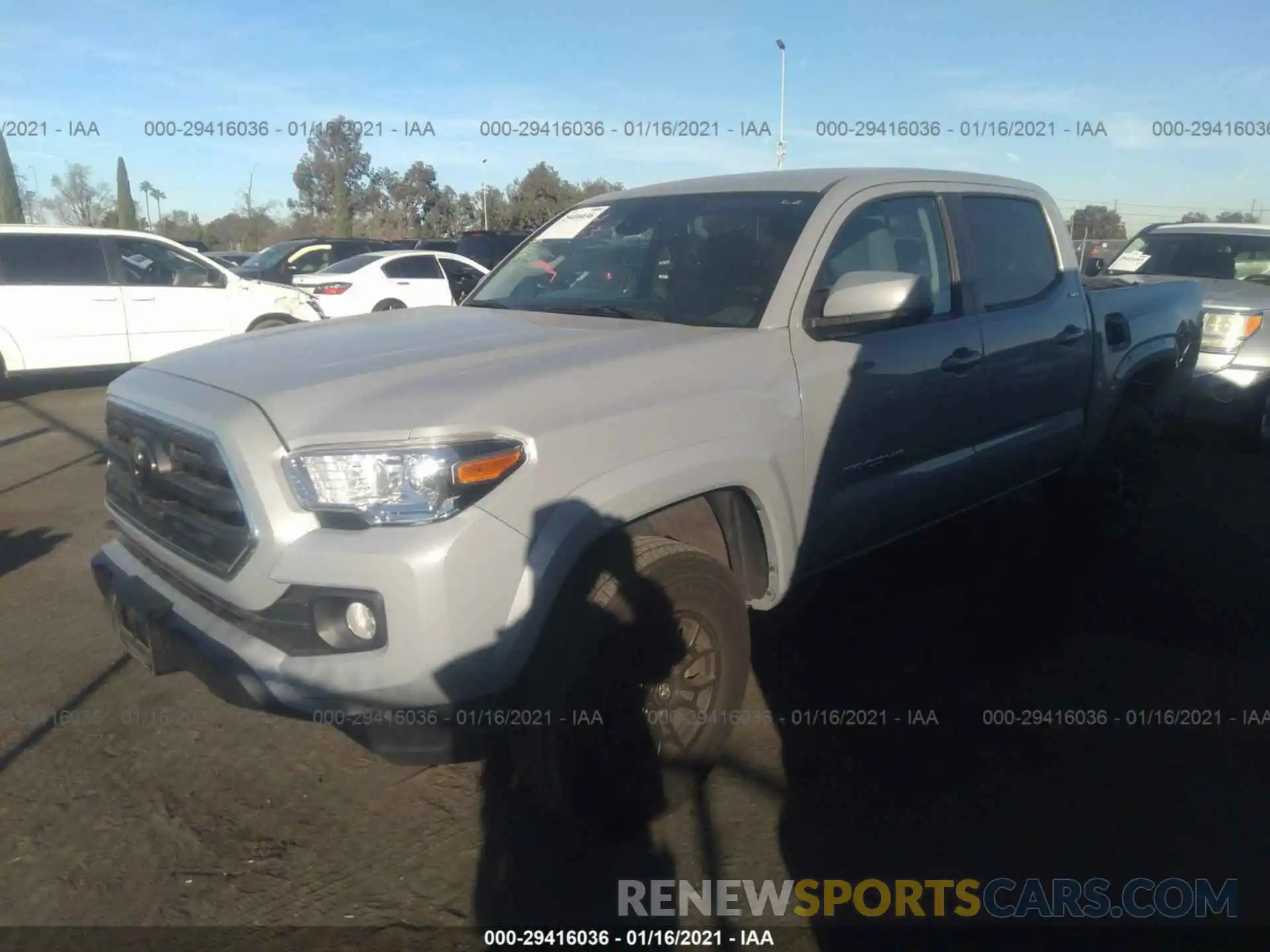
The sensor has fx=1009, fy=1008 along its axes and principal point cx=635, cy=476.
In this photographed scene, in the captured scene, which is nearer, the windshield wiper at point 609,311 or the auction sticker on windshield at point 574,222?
the windshield wiper at point 609,311

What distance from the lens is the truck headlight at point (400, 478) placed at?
2.49m

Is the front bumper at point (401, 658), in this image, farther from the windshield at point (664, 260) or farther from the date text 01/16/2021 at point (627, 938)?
the windshield at point (664, 260)

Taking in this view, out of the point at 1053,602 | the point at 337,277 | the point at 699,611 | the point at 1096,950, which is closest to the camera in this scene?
the point at 1096,950

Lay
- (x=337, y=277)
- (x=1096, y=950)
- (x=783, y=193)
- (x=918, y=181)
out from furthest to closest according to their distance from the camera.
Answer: (x=337, y=277) → (x=918, y=181) → (x=783, y=193) → (x=1096, y=950)

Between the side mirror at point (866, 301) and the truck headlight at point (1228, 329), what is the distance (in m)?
4.92

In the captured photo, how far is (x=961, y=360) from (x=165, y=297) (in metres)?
9.39

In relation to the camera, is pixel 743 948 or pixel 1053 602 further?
pixel 1053 602

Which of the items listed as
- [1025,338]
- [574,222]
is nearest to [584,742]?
[574,222]

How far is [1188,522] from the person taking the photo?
19.5 ft

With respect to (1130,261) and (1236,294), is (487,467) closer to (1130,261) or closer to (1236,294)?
(1236,294)

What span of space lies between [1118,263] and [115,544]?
8787 mm

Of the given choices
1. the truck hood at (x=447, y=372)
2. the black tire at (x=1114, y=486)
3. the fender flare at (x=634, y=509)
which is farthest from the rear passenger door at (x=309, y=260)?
the fender flare at (x=634, y=509)

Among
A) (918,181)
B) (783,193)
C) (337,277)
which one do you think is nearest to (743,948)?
(783,193)

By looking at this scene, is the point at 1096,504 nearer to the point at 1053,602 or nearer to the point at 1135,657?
the point at 1053,602
